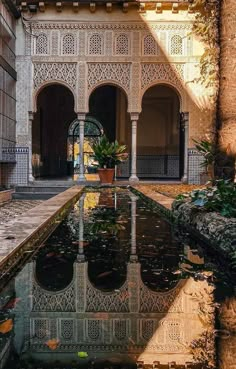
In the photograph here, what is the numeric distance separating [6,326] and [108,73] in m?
12.1

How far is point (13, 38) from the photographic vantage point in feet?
41.4

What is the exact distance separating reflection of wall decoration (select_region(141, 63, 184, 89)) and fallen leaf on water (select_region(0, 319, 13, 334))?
1196cm

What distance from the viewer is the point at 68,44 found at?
12977mm

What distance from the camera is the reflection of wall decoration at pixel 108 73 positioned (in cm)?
1309

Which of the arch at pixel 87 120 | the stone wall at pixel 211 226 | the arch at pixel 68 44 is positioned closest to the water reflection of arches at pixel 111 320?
the stone wall at pixel 211 226

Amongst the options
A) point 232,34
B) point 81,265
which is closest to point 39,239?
point 81,265

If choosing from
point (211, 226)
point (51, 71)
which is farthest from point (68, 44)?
point (211, 226)

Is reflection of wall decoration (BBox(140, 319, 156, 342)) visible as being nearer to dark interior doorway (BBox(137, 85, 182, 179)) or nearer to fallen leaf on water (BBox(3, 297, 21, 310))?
fallen leaf on water (BBox(3, 297, 21, 310))

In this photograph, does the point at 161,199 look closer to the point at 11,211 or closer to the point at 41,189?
the point at 11,211

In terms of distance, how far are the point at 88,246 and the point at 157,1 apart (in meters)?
10.9

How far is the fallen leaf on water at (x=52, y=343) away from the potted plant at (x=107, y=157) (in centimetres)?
1073

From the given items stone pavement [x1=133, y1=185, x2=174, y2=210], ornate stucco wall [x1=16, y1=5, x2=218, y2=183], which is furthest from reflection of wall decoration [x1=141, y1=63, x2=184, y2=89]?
stone pavement [x1=133, y1=185, x2=174, y2=210]

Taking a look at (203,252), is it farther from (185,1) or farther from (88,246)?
(185,1)

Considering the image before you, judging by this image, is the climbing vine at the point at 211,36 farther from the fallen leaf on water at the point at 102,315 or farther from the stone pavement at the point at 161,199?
the fallen leaf on water at the point at 102,315
